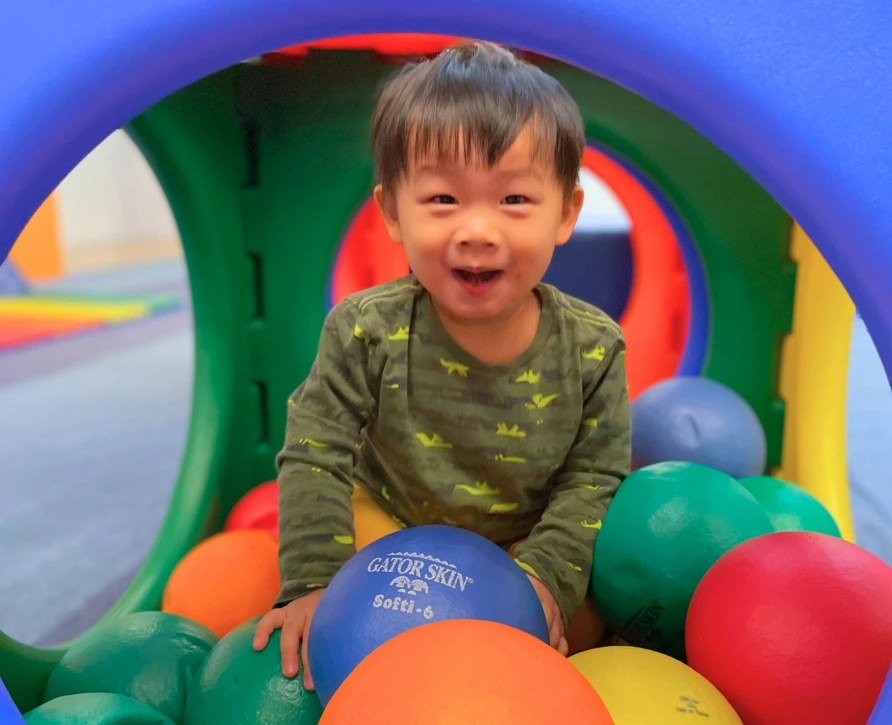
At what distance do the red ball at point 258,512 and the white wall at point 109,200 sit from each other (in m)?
5.13

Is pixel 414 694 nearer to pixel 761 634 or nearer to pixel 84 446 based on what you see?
pixel 761 634

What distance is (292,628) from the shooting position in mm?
832

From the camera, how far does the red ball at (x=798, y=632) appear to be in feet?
2.35

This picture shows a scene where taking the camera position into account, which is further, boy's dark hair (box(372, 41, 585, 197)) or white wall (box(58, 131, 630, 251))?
white wall (box(58, 131, 630, 251))

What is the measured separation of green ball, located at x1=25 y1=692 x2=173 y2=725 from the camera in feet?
2.30

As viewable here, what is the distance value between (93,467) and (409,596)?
5.03ft

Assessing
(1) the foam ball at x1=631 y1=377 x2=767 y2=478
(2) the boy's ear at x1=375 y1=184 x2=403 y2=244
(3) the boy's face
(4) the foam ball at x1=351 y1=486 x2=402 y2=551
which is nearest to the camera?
(3) the boy's face

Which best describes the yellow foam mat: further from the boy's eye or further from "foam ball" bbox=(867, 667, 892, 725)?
"foam ball" bbox=(867, 667, 892, 725)

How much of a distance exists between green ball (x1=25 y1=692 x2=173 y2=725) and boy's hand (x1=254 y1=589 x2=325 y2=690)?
0.38 ft

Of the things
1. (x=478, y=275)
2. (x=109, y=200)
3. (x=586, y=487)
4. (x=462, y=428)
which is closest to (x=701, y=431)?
(x=586, y=487)

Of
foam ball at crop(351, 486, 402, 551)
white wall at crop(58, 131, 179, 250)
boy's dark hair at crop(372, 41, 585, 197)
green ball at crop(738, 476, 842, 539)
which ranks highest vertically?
white wall at crop(58, 131, 179, 250)

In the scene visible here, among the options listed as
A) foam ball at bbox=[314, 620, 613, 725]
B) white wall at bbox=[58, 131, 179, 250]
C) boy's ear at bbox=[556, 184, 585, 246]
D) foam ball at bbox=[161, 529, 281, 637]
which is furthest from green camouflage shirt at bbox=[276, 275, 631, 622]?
white wall at bbox=[58, 131, 179, 250]

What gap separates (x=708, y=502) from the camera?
959 millimetres

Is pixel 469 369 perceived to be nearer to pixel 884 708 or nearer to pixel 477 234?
pixel 477 234
